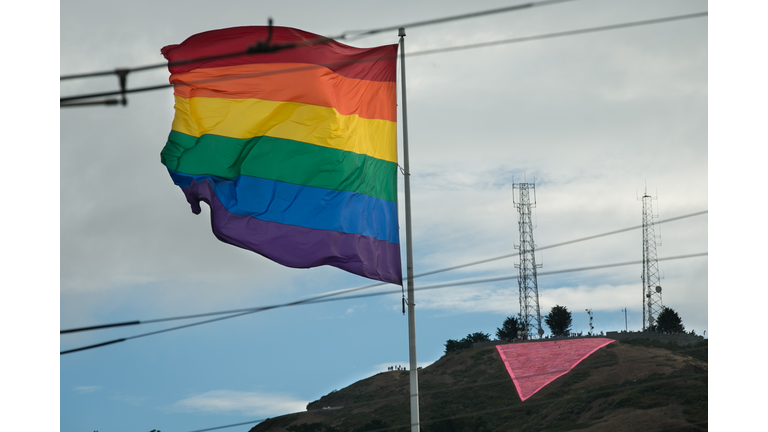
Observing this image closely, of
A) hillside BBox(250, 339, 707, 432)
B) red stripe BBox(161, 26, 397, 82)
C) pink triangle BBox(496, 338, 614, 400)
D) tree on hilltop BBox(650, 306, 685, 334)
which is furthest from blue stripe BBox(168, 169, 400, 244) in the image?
tree on hilltop BBox(650, 306, 685, 334)

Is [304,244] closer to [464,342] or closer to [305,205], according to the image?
[305,205]

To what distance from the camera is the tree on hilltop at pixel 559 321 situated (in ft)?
211

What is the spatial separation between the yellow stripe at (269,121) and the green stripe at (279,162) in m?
0.11

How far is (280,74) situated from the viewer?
12219 millimetres

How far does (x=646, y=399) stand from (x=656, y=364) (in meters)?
7.90

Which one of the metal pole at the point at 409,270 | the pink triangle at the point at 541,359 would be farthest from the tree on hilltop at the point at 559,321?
the metal pole at the point at 409,270

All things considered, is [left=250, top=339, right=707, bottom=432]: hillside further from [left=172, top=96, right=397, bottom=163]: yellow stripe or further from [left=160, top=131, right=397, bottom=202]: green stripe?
[left=172, top=96, right=397, bottom=163]: yellow stripe

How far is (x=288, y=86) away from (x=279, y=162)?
1.41 m

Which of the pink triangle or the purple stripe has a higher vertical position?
the purple stripe

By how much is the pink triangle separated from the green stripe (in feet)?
147

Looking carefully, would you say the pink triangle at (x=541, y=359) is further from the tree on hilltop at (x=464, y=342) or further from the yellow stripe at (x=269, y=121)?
the yellow stripe at (x=269, y=121)

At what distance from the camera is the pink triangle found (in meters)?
54.6

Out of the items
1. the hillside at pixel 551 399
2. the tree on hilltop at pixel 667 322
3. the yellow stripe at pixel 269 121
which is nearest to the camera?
the yellow stripe at pixel 269 121

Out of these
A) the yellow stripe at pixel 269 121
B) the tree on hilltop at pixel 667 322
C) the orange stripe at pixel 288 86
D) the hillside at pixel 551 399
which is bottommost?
the hillside at pixel 551 399
